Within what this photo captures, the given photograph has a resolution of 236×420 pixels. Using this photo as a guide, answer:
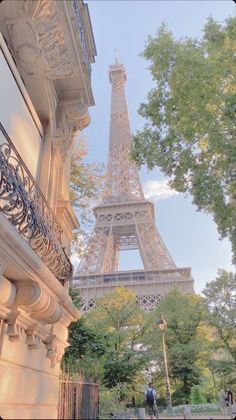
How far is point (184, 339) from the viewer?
74.1ft

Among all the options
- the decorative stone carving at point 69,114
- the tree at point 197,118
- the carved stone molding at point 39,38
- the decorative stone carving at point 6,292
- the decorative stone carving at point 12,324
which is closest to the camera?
the decorative stone carving at point 6,292

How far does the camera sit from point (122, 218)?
47781 mm

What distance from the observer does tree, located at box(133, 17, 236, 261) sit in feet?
28.1

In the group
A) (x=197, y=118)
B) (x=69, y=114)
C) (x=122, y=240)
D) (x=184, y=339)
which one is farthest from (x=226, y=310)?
(x=122, y=240)

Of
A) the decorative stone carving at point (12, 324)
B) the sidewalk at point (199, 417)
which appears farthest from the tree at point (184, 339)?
the sidewalk at point (199, 417)

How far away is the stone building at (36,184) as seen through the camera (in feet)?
12.0

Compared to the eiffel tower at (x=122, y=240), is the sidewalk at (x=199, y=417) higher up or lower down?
lower down

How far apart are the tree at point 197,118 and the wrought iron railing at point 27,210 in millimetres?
4624

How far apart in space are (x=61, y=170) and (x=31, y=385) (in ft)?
15.1

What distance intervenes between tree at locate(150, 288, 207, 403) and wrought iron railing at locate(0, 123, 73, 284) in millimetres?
14259

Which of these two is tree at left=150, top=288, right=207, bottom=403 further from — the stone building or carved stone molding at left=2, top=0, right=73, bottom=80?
carved stone molding at left=2, top=0, right=73, bottom=80

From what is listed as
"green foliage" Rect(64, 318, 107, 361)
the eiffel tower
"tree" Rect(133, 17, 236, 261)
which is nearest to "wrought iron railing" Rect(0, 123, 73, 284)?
"tree" Rect(133, 17, 236, 261)

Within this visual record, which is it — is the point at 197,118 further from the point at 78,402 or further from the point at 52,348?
the point at 78,402

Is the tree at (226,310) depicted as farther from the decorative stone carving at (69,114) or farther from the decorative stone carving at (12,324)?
the decorative stone carving at (12,324)
